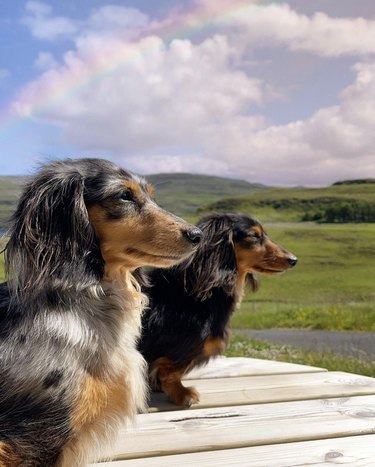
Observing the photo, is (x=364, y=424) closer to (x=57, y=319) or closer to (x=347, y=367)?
(x=57, y=319)

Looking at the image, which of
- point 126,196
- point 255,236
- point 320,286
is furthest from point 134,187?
point 320,286

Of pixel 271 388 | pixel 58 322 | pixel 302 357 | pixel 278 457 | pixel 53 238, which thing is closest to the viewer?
pixel 58 322

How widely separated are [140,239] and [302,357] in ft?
12.1

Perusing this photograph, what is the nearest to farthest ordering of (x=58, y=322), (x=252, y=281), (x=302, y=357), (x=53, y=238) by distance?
(x=58, y=322) → (x=53, y=238) → (x=252, y=281) → (x=302, y=357)

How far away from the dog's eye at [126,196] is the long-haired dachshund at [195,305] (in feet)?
2.67

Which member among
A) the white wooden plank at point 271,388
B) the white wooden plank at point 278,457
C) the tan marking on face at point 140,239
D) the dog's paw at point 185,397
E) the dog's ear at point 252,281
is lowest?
the white wooden plank at point 271,388

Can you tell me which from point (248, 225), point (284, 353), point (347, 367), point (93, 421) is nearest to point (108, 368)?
point (93, 421)

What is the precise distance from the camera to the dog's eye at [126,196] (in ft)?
7.20

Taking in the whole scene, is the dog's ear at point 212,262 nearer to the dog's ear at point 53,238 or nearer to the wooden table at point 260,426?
the wooden table at point 260,426

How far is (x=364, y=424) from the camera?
2.56m

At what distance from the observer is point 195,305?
3.13 m

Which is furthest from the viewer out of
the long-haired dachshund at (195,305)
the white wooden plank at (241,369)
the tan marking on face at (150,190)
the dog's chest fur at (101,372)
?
the white wooden plank at (241,369)

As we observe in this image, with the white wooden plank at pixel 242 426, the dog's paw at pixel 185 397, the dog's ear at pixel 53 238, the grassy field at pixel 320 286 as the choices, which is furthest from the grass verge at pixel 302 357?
the dog's ear at pixel 53 238

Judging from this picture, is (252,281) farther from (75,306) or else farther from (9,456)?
(9,456)
